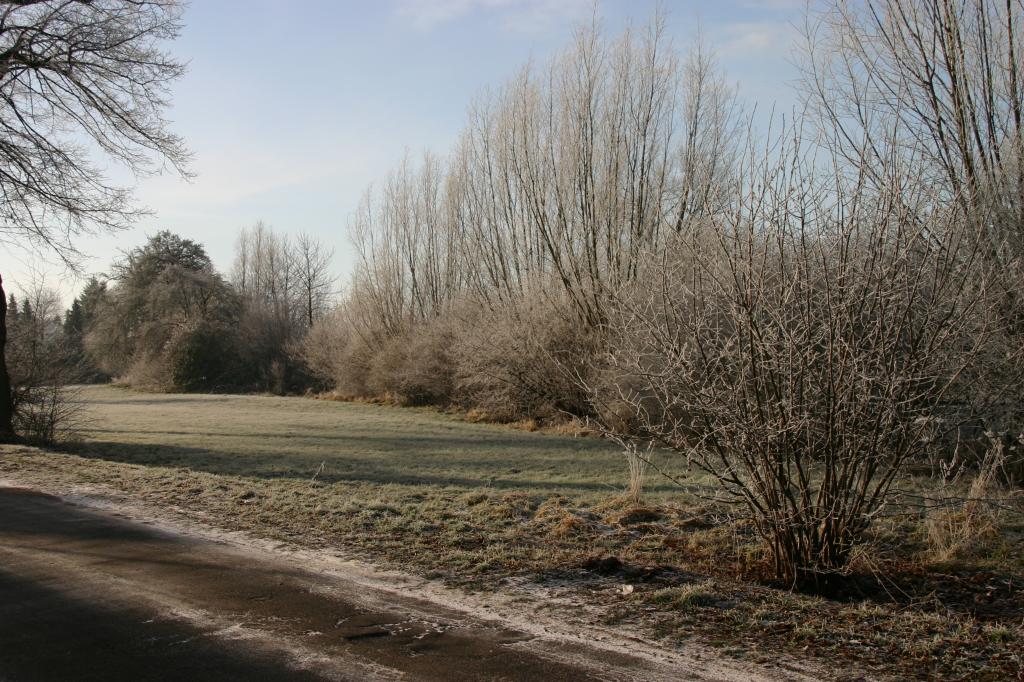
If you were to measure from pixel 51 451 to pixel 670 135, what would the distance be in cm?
1827

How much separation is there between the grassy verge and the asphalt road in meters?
0.86

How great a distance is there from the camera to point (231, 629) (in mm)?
5066

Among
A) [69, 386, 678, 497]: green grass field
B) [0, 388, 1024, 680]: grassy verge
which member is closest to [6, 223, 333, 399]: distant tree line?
[69, 386, 678, 497]: green grass field

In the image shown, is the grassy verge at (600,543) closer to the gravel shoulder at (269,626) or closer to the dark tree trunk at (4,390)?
the gravel shoulder at (269,626)

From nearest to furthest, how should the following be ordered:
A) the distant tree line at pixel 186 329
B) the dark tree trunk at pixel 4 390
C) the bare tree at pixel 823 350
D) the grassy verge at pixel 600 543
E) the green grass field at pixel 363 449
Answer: the grassy verge at pixel 600 543, the bare tree at pixel 823 350, the green grass field at pixel 363 449, the dark tree trunk at pixel 4 390, the distant tree line at pixel 186 329

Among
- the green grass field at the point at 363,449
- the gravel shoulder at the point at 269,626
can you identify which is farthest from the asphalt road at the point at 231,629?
the green grass field at the point at 363,449

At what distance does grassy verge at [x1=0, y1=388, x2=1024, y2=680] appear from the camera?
515cm

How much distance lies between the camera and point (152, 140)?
16438mm

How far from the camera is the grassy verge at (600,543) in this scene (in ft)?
16.9

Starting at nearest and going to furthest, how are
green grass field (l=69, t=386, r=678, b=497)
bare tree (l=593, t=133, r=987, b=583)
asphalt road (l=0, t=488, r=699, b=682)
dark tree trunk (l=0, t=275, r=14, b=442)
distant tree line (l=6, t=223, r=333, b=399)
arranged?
asphalt road (l=0, t=488, r=699, b=682), bare tree (l=593, t=133, r=987, b=583), green grass field (l=69, t=386, r=678, b=497), dark tree trunk (l=0, t=275, r=14, b=442), distant tree line (l=6, t=223, r=333, b=399)

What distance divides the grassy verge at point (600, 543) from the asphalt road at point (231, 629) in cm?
86

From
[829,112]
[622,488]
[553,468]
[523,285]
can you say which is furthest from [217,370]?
[829,112]

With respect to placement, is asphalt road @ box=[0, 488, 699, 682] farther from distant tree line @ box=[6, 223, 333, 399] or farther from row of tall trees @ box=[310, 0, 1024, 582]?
distant tree line @ box=[6, 223, 333, 399]

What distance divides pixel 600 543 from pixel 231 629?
12.6 feet
